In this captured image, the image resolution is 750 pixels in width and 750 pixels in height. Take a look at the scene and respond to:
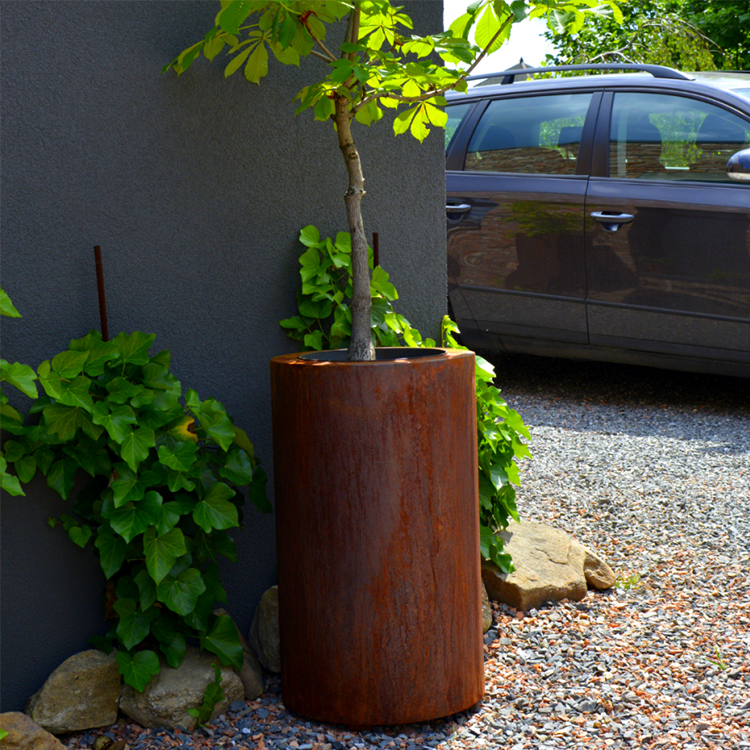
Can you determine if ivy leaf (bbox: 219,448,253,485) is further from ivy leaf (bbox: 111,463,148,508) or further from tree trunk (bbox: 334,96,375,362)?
tree trunk (bbox: 334,96,375,362)

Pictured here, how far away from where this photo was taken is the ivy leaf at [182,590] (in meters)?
2.27

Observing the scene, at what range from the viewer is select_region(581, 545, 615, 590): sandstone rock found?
3.07 metres

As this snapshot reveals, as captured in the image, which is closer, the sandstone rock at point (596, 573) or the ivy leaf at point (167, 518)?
the ivy leaf at point (167, 518)

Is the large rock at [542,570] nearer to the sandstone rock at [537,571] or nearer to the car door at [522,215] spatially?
the sandstone rock at [537,571]

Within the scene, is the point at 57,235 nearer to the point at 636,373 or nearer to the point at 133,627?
the point at 133,627

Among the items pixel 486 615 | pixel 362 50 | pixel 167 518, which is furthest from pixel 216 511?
pixel 362 50

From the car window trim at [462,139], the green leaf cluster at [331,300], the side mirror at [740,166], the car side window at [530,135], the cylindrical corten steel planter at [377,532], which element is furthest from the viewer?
the car window trim at [462,139]

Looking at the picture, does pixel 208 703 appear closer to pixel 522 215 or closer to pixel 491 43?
pixel 491 43

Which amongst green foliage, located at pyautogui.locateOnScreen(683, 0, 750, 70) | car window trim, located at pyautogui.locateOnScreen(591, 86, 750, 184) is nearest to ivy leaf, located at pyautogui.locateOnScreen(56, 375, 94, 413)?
car window trim, located at pyautogui.locateOnScreen(591, 86, 750, 184)

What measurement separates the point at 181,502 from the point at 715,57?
14.4 m

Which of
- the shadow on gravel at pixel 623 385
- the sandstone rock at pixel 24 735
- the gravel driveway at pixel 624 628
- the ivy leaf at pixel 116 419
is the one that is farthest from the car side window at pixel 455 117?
the sandstone rock at pixel 24 735

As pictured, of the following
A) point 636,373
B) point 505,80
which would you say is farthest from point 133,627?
point 505,80

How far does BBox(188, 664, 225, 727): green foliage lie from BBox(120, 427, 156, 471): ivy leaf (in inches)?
23.5

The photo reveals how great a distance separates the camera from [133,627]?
2.31 metres
